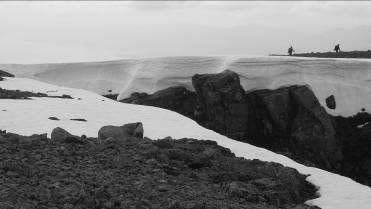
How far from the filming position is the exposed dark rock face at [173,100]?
29375 mm

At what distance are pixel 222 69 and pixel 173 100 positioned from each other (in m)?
3.58

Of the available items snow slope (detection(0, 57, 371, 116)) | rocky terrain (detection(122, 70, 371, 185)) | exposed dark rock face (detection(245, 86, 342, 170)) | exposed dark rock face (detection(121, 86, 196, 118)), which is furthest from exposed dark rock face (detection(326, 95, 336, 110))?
exposed dark rock face (detection(121, 86, 196, 118))

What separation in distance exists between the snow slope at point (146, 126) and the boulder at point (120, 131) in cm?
168

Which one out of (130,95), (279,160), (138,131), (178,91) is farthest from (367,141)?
(138,131)

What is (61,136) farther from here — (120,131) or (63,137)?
(120,131)

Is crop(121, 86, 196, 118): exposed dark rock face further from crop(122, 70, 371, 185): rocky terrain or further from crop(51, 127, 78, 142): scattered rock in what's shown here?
crop(51, 127, 78, 142): scattered rock

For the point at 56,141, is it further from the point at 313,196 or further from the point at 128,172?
the point at 313,196

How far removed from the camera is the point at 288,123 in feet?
88.1

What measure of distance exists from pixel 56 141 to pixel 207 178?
279cm

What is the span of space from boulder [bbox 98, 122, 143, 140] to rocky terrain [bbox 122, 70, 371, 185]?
1513cm

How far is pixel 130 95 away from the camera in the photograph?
32375 millimetres

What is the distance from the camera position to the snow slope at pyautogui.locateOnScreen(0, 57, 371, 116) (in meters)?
29.1

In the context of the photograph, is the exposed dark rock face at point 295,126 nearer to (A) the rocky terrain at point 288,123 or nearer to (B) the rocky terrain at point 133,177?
(A) the rocky terrain at point 288,123

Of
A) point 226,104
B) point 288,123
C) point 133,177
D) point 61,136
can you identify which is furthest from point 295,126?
point 133,177
